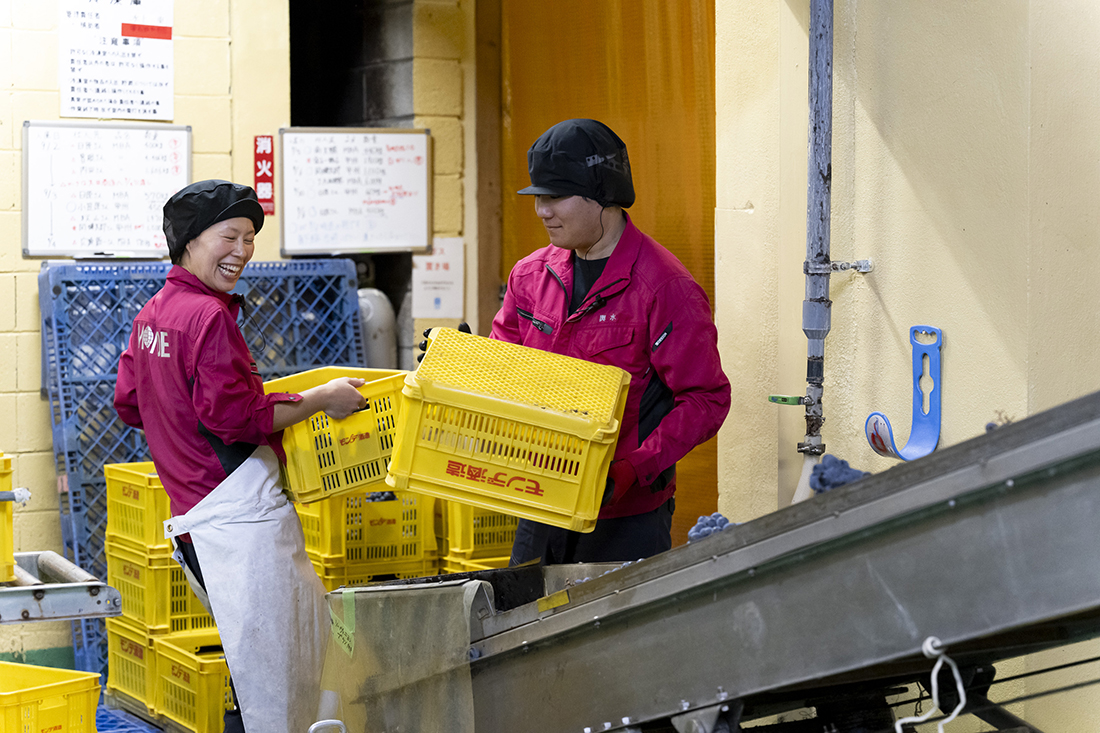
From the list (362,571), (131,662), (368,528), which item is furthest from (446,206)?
(131,662)

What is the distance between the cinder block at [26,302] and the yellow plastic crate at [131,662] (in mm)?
1350

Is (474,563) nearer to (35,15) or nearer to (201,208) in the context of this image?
(201,208)

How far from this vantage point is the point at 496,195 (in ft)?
19.1

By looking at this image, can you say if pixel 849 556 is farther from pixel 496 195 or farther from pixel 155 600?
pixel 496 195

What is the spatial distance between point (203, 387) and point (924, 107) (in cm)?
195

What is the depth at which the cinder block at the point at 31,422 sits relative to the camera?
494 centimetres

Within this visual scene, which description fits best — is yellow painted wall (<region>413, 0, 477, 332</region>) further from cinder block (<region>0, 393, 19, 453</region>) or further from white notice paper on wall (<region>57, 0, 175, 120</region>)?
cinder block (<region>0, 393, 19, 453</region>)

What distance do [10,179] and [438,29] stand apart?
2094mm

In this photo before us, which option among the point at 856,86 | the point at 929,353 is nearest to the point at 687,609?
the point at 929,353

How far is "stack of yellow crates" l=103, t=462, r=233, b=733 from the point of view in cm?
399

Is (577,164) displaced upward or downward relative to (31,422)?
upward

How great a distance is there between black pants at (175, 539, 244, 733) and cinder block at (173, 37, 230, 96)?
8.86 feet

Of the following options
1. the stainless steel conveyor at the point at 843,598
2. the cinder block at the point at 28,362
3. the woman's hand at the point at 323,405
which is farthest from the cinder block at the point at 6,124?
the stainless steel conveyor at the point at 843,598

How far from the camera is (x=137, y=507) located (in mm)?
4297
